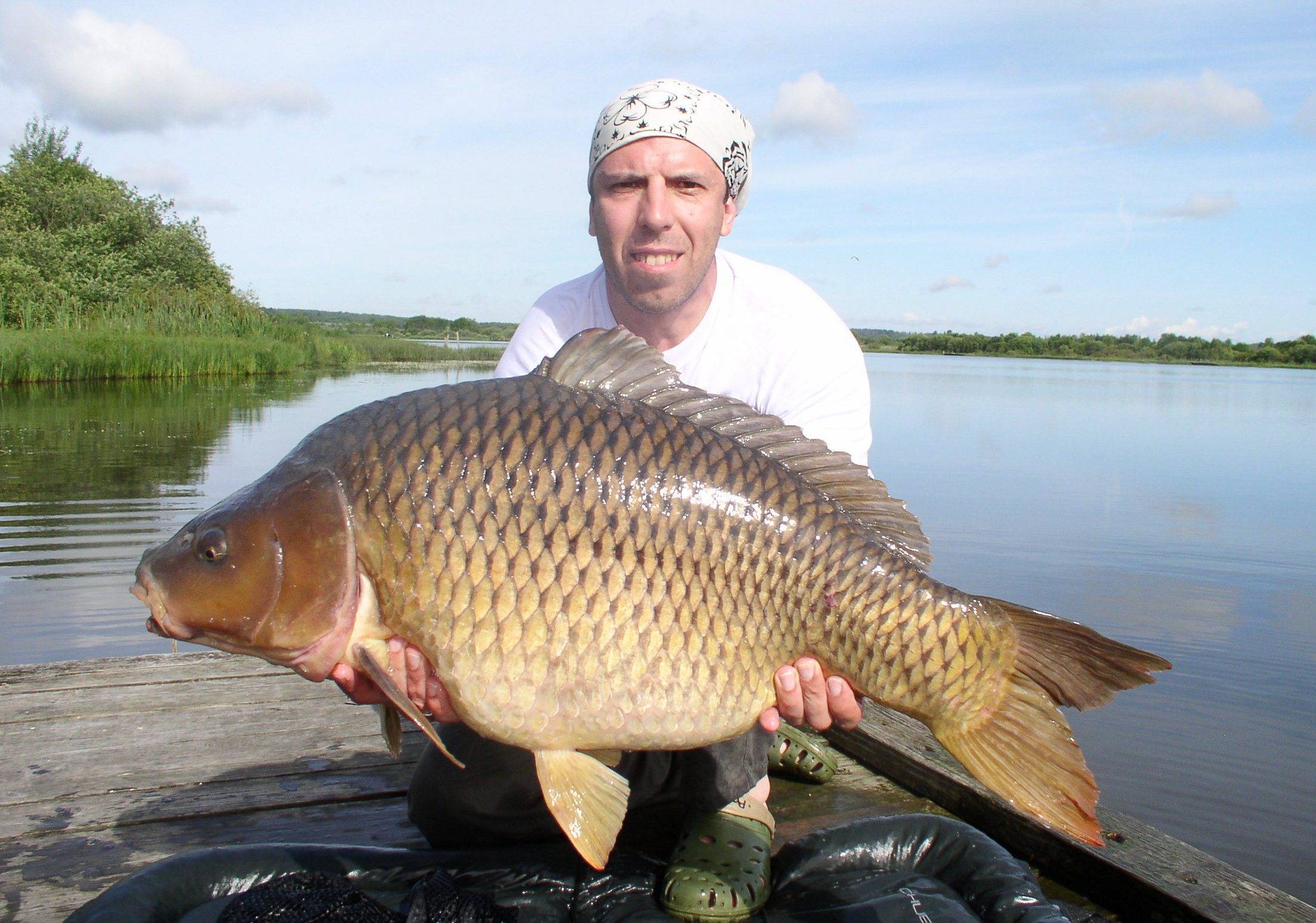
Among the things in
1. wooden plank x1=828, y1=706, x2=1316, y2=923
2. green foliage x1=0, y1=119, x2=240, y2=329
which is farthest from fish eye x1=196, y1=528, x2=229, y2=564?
green foliage x1=0, y1=119, x2=240, y2=329

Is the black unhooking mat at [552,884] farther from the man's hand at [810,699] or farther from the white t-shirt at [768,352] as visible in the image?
the white t-shirt at [768,352]

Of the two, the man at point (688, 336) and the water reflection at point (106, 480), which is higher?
the man at point (688, 336)

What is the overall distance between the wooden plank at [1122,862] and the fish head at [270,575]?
4.83 feet

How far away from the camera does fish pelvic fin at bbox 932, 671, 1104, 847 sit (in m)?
1.65

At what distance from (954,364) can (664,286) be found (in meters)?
46.6

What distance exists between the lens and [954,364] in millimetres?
46656

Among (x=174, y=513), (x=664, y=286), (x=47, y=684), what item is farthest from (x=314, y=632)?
(x=174, y=513)

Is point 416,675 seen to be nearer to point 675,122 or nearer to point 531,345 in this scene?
point 531,345

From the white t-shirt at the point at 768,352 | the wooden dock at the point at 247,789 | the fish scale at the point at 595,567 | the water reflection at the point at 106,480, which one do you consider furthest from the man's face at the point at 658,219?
the water reflection at the point at 106,480

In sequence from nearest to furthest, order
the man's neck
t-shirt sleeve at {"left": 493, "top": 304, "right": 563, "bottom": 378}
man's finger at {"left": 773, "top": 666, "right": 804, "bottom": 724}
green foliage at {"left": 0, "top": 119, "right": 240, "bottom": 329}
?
man's finger at {"left": 773, "top": 666, "right": 804, "bottom": 724}
the man's neck
t-shirt sleeve at {"left": 493, "top": 304, "right": 563, "bottom": 378}
green foliage at {"left": 0, "top": 119, "right": 240, "bottom": 329}

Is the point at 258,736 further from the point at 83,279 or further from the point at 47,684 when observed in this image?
the point at 83,279

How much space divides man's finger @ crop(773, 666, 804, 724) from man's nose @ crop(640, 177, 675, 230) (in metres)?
1.04

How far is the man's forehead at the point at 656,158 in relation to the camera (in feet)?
7.59

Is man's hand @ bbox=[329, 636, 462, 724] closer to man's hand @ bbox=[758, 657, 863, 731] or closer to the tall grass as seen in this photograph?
man's hand @ bbox=[758, 657, 863, 731]
